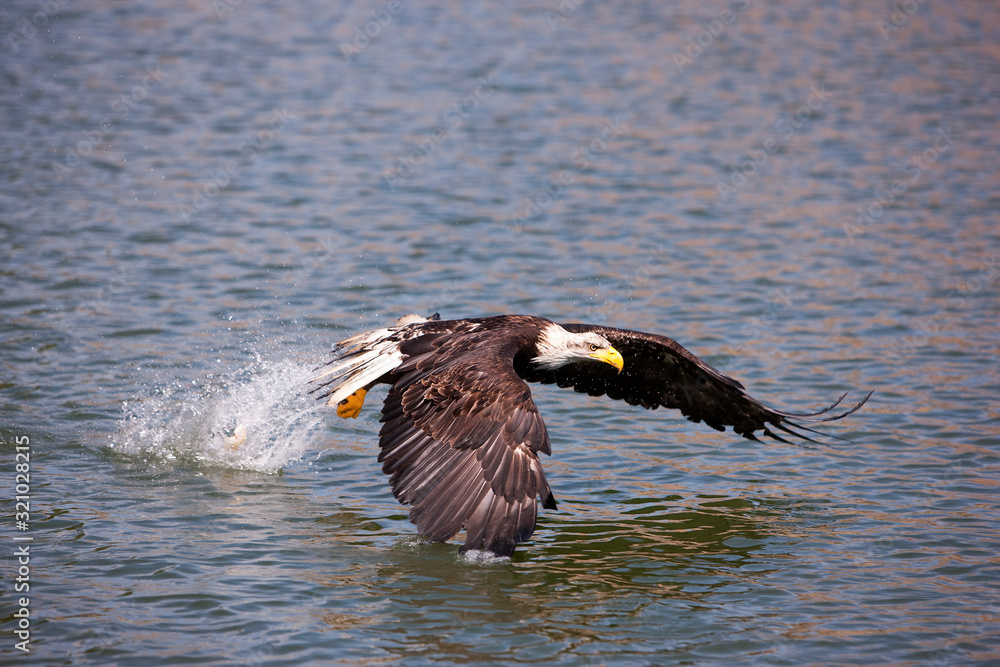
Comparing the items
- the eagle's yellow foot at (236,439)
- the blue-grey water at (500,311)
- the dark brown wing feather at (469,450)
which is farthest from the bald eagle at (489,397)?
the eagle's yellow foot at (236,439)

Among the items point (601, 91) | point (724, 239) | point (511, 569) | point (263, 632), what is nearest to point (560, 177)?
point (724, 239)

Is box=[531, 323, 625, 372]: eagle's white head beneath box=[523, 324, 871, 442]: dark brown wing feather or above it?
above

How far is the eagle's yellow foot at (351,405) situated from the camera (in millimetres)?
8281

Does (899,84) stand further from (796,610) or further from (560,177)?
(796,610)

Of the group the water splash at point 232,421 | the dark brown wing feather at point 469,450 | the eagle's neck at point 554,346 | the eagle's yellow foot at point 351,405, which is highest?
the eagle's neck at point 554,346

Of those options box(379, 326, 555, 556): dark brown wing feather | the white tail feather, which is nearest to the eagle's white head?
box(379, 326, 555, 556): dark brown wing feather

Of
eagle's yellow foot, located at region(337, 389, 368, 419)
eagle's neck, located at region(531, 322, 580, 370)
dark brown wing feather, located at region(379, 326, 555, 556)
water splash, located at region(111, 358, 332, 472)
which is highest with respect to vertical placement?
eagle's neck, located at region(531, 322, 580, 370)

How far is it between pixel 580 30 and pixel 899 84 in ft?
23.2

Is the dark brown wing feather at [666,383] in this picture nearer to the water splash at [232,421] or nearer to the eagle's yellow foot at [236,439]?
the water splash at [232,421]

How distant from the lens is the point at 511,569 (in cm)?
701

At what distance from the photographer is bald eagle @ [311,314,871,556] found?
636 centimetres

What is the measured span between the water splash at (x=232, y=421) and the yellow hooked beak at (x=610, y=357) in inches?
95.3

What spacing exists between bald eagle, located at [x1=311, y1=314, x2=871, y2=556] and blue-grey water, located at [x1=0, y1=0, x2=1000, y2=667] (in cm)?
56

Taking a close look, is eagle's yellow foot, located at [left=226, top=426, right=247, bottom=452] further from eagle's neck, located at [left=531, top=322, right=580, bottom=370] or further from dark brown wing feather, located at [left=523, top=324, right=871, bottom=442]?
eagle's neck, located at [left=531, top=322, right=580, bottom=370]
